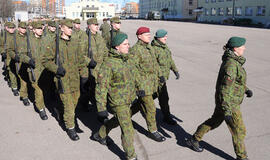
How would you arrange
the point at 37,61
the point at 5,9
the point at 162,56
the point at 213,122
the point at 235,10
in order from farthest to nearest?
the point at 5,9 < the point at 235,10 < the point at 37,61 < the point at 162,56 < the point at 213,122

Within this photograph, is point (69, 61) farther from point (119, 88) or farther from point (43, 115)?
point (43, 115)

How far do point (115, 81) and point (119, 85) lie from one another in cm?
8

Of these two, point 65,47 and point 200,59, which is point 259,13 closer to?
point 200,59

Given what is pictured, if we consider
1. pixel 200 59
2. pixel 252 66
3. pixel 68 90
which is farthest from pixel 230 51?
pixel 200 59

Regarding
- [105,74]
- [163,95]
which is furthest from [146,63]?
[105,74]

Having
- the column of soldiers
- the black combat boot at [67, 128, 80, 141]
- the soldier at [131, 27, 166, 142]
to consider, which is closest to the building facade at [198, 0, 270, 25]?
the column of soldiers

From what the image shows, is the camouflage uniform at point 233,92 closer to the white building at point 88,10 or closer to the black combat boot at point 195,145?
the black combat boot at point 195,145

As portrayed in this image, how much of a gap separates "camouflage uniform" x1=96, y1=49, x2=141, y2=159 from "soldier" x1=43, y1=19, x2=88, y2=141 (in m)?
1.13

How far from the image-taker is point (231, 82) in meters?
3.59

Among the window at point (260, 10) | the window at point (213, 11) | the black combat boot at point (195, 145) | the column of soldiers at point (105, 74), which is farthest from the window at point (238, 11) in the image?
the black combat boot at point (195, 145)

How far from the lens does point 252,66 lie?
11.3 metres

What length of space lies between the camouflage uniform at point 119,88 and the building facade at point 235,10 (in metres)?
39.8

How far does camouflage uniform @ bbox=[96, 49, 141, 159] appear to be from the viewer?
3646mm

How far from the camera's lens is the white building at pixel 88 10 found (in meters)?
106
